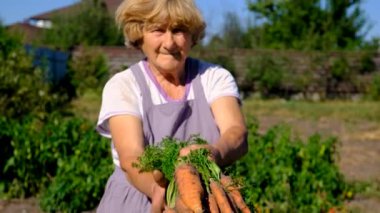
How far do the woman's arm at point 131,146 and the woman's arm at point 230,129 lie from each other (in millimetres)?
230

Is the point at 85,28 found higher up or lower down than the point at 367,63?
lower down

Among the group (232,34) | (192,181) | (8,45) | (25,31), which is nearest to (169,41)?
(192,181)

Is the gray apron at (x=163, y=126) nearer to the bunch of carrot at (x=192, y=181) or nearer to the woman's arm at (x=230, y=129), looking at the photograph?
the woman's arm at (x=230, y=129)

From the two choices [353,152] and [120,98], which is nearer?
[120,98]

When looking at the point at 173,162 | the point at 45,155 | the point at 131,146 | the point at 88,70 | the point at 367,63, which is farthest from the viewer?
the point at 367,63

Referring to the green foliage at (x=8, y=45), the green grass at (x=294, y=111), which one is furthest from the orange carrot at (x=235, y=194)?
the green grass at (x=294, y=111)

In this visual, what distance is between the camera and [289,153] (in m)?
7.31

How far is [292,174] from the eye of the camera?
281 inches

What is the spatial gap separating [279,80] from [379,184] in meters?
16.8

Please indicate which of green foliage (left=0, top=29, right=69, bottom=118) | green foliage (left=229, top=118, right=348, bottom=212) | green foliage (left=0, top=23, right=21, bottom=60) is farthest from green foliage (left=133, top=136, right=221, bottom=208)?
green foliage (left=0, top=23, right=21, bottom=60)

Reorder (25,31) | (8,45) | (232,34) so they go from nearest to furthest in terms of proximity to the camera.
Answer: (8,45) → (25,31) → (232,34)

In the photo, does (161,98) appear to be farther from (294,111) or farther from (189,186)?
(294,111)

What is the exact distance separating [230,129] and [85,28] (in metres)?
34.5

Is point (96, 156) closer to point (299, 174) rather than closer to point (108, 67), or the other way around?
point (299, 174)
